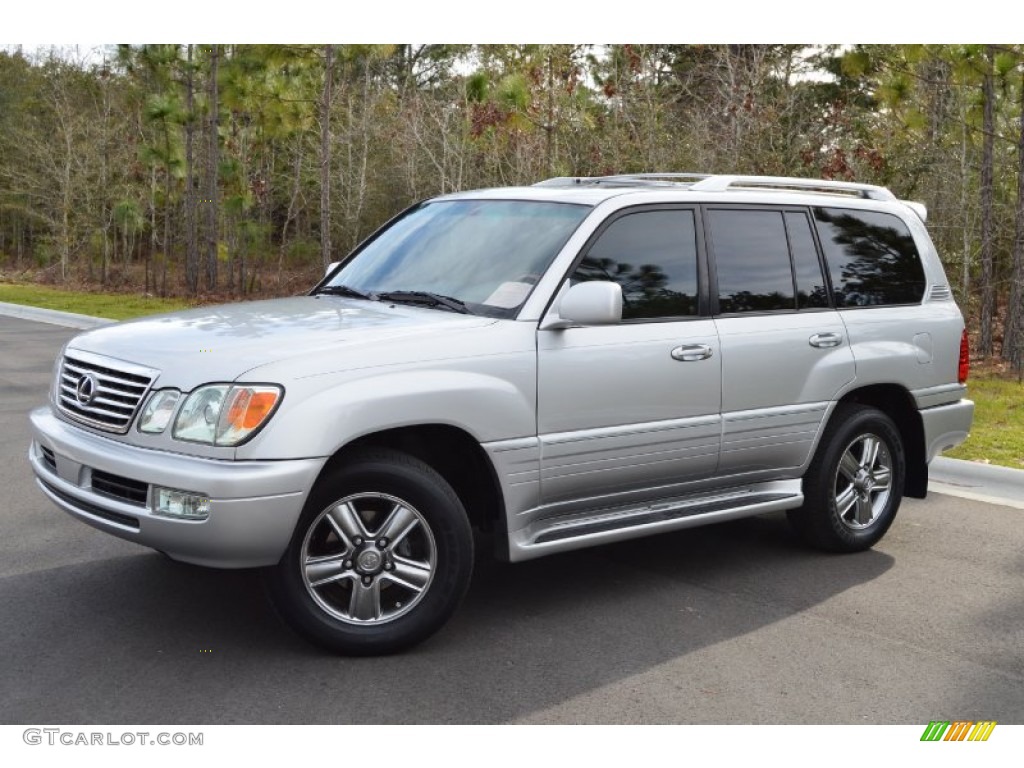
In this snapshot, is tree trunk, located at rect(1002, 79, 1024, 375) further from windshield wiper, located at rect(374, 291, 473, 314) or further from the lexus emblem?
the lexus emblem

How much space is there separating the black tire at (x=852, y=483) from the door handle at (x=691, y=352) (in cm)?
105

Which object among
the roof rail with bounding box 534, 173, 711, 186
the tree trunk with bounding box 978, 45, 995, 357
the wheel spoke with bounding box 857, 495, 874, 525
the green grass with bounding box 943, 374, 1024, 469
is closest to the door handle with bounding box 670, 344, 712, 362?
the roof rail with bounding box 534, 173, 711, 186

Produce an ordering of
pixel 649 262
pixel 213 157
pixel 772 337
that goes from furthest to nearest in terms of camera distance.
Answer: pixel 213 157
pixel 772 337
pixel 649 262

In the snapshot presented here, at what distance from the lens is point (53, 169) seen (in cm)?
4088

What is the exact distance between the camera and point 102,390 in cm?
471

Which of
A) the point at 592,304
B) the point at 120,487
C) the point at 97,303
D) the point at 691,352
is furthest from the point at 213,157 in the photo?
the point at 120,487

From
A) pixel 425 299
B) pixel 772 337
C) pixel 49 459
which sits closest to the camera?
pixel 49 459

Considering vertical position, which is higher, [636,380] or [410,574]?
[636,380]

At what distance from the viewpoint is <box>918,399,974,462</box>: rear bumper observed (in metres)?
6.62

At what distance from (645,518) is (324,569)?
1.56m

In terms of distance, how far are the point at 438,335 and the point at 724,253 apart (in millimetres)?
1716

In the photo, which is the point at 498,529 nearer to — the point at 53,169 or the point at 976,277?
the point at 976,277

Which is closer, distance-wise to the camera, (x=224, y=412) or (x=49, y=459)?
(x=224, y=412)

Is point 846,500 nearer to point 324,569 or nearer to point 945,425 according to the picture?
point 945,425
